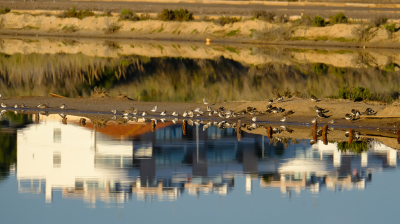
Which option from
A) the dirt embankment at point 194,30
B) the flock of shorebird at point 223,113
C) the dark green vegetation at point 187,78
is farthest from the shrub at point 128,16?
the flock of shorebird at point 223,113

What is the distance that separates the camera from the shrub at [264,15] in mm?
68438

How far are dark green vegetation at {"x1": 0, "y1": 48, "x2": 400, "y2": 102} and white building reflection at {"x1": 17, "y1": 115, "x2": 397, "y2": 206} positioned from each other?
7.35 metres

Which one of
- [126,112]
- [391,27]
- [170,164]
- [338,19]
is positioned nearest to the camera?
[170,164]

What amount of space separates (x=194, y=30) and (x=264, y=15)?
28.7 feet

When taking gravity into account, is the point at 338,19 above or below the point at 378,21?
above

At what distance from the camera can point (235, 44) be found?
196ft

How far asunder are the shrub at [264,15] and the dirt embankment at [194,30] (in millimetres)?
3457

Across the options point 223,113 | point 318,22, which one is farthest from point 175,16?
point 223,113

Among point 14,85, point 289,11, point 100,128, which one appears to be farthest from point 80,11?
point 100,128

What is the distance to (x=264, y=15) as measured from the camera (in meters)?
70.5

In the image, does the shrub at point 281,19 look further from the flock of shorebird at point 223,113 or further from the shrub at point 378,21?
the flock of shorebird at point 223,113

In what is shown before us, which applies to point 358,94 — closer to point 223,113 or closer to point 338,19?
point 223,113

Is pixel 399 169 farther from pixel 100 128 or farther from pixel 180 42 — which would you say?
pixel 180 42

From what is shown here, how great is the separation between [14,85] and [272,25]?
113 ft
